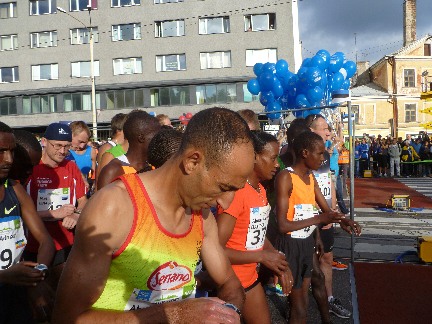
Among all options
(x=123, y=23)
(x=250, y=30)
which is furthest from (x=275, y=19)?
(x=123, y=23)

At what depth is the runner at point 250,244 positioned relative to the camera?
3.23m

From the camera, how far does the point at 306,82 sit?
1323 centimetres

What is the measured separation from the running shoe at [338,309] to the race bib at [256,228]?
201cm

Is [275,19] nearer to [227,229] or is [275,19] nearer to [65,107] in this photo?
[65,107]

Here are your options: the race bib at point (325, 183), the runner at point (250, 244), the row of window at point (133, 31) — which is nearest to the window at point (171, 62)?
the row of window at point (133, 31)

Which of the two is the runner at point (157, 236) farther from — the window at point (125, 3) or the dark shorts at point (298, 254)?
the window at point (125, 3)

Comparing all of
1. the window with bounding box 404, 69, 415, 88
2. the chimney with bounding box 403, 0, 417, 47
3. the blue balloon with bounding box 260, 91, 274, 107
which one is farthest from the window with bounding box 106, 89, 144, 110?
the chimney with bounding box 403, 0, 417, 47

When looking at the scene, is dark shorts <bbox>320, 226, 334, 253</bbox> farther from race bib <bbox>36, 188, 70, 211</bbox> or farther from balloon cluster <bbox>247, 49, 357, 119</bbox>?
balloon cluster <bbox>247, 49, 357, 119</bbox>

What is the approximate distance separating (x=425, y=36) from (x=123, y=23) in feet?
101

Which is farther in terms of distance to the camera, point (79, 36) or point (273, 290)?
point (79, 36)

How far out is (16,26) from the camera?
1487 inches

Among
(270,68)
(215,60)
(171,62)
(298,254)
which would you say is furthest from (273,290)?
(171,62)

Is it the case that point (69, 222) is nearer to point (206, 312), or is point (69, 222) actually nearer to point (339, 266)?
point (206, 312)

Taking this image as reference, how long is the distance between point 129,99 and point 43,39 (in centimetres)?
888
